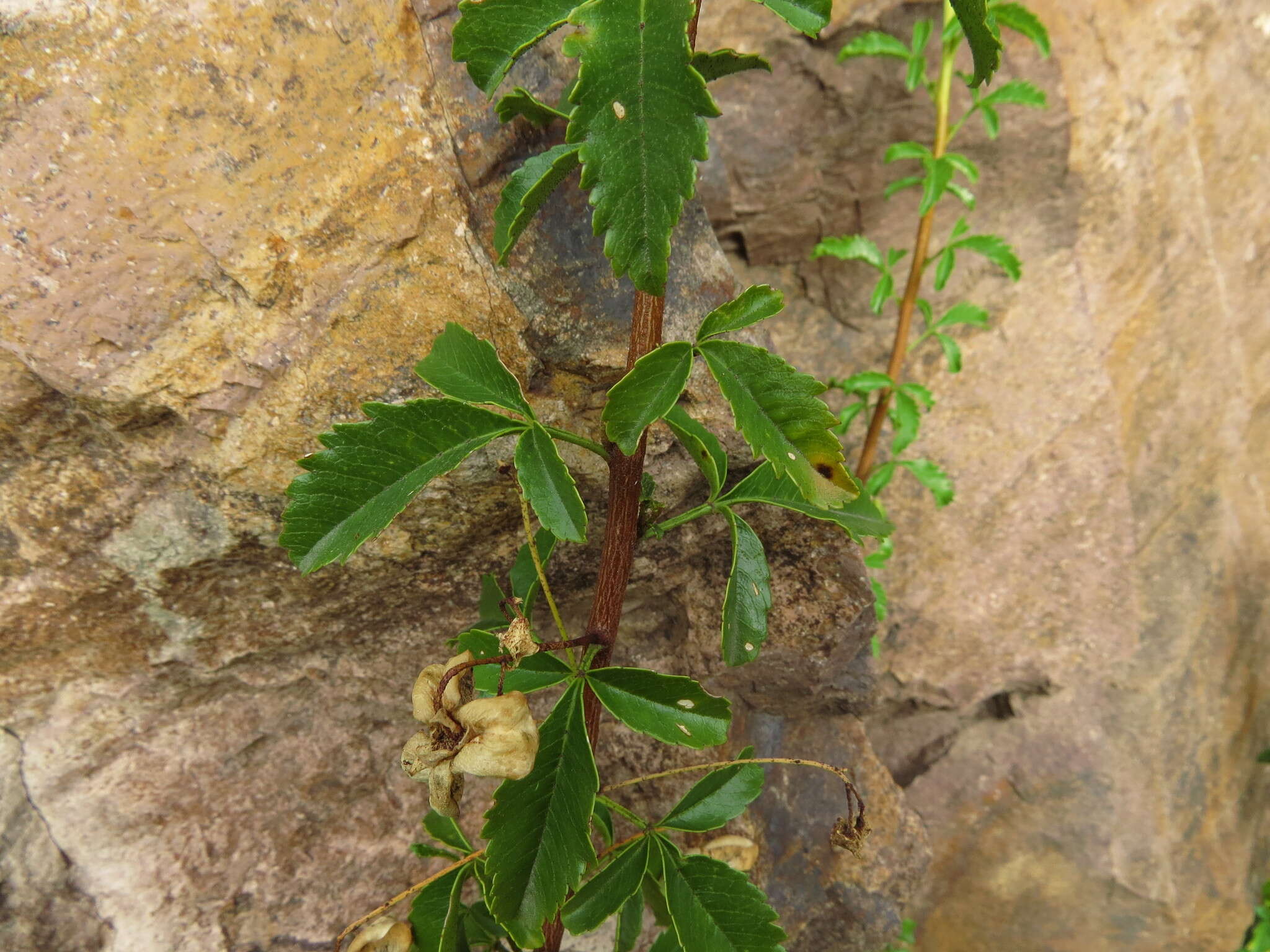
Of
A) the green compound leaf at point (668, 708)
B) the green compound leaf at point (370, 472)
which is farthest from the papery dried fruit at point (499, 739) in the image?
the green compound leaf at point (370, 472)

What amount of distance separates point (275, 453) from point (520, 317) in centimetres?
40

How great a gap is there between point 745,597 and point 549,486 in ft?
1.12

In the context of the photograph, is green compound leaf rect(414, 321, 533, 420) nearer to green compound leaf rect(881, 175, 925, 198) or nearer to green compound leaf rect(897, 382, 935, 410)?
green compound leaf rect(897, 382, 935, 410)

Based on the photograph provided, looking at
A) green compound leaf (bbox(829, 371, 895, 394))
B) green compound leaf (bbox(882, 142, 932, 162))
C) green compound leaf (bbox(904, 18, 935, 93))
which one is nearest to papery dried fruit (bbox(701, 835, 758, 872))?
green compound leaf (bbox(829, 371, 895, 394))

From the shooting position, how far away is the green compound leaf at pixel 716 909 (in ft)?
3.25

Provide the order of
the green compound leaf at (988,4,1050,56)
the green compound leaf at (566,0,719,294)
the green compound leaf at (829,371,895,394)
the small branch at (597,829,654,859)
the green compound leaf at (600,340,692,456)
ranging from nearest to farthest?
the green compound leaf at (566,0,719,294)
the green compound leaf at (600,340,692,456)
the small branch at (597,829,654,859)
the green compound leaf at (988,4,1050,56)
the green compound leaf at (829,371,895,394)

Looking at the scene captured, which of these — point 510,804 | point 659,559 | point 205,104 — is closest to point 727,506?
point 659,559

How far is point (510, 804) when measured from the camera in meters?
0.88

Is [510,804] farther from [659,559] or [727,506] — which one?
[659,559]

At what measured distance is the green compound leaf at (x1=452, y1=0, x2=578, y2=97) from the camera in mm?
836

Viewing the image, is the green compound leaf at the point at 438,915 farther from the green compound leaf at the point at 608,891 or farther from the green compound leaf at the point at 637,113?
the green compound leaf at the point at 637,113

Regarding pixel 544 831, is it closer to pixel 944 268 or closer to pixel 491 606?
pixel 491 606

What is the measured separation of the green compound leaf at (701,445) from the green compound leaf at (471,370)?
0.58 feet

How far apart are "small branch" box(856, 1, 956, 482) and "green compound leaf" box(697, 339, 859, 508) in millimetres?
988
